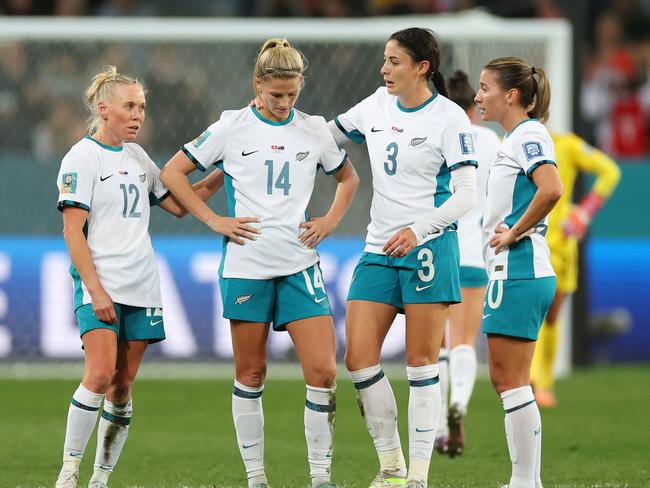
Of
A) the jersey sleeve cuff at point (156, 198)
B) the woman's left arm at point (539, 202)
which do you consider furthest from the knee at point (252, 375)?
the woman's left arm at point (539, 202)

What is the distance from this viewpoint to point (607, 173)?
990 centimetres

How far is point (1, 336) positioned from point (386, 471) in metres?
6.61

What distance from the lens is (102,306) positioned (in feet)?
19.0

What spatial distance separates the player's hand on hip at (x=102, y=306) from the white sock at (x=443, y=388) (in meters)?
2.39

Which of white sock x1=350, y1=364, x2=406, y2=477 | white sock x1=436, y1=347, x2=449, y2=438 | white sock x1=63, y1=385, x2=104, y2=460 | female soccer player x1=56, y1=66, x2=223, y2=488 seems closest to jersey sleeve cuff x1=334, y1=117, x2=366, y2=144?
female soccer player x1=56, y1=66, x2=223, y2=488

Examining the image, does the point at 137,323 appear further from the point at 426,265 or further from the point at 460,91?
the point at 460,91

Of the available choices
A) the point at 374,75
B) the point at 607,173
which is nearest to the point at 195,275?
the point at 374,75

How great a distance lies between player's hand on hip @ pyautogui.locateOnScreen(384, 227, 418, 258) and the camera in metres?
5.81

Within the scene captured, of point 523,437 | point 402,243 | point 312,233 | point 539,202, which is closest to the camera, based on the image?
point 539,202

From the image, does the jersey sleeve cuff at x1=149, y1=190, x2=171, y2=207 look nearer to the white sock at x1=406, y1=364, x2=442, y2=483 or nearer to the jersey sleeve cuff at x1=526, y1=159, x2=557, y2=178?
the white sock at x1=406, y1=364, x2=442, y2=483

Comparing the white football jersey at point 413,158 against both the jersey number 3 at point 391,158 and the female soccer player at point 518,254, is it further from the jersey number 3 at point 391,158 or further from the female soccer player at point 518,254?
the female soccer player at point 518,254

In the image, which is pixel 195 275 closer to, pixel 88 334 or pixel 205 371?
pixel 205 371

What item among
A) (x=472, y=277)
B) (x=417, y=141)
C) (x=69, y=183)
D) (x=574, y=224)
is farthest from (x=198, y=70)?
(x=417, y=141)

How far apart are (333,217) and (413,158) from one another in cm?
48
